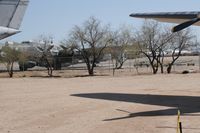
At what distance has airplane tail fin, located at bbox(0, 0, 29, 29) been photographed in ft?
70.2

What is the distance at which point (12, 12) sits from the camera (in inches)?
856

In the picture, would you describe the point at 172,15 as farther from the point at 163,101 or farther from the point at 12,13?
the point at 12,13

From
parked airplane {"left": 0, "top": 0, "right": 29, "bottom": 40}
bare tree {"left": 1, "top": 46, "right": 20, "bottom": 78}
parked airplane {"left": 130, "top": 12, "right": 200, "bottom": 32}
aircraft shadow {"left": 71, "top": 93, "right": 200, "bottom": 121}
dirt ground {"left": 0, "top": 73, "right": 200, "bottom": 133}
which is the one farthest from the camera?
bare tree {"left": 1, "top": 46, "right": 20, "bottom": 78}

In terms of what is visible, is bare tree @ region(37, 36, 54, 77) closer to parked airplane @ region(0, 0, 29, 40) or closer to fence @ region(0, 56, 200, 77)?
fence @ region(0, 56, 200, 77)

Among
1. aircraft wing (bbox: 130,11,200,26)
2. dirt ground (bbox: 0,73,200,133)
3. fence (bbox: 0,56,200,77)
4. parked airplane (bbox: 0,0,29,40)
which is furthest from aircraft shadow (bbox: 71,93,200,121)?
fence (bbox: 0,56,200,77)

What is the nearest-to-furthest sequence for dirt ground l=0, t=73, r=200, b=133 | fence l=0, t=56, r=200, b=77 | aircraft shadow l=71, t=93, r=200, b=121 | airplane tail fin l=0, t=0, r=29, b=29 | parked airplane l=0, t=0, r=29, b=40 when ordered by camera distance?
1. dirt ground l=0, t=73, r=200, b=133
2. aircraft shadow l=71, t=93, r=200, b=121
3. parked airplane l=0, t=0, r=29, b=40
4. airplane tail fin l=0, t=0, r=29, b=29
5. fence l=0, t=56, r=200, b=77

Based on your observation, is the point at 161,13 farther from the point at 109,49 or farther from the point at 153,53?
the point at 109,49

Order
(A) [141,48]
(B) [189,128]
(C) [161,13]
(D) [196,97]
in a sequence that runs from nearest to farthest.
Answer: (B) [189,128] < (D) [196,97] < (C) [161,13] < (A) [141,48]

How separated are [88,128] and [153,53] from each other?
3616 centimetres

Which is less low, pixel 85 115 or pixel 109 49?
pixel 109 49

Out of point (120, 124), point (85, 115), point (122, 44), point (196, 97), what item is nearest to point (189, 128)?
point (120, 124)

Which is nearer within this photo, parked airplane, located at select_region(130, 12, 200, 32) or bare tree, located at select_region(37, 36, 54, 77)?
parked airplane, located at select_region(130, 12, 200, 32)

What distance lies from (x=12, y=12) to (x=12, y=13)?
5cm

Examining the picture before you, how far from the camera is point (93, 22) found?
166 feet
